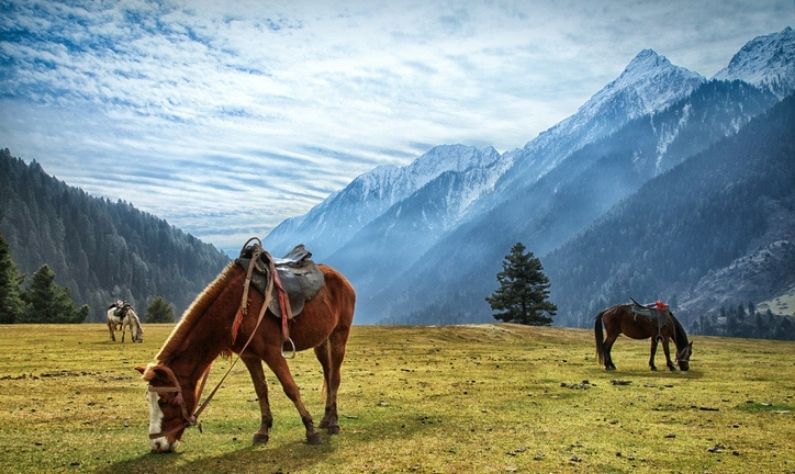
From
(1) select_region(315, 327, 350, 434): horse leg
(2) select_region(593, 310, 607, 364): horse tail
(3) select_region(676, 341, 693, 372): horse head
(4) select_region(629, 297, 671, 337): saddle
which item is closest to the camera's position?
(1) select_region(315, 327, 350, 434): horse leg

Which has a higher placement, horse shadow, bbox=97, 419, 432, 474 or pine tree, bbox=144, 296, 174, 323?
horse shadow, bbox=97, 419, 432, 474

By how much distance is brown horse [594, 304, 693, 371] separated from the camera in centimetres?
2492

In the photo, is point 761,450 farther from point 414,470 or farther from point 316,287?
point 316,287

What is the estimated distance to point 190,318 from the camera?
9.73 metres

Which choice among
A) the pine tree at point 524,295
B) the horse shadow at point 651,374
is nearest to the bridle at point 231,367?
the horse shadow at point 651,374

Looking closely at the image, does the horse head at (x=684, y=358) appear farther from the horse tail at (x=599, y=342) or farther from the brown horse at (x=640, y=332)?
the horse tail at (x=599, y=342)

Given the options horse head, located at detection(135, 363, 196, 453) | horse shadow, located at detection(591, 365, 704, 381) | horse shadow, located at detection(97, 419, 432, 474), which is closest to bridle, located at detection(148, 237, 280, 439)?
horse head, located at detection(135, 363, 196, 453)

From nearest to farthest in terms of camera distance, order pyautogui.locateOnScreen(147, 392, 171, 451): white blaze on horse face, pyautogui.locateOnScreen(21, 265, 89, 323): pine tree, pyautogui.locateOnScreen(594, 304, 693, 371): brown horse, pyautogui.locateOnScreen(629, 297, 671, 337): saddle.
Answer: pyautogui.locateOnScreen(147, 392, 171, 451): white blaze on horse face < pyautogui.locateOnScreen(594, 304, 693, 371): brown horse < pyautogui.locateOnScreen(629, 297, 671, 337): saddle < pyautogui.locateOnScreen(21, 265, 89, 323): pine tree

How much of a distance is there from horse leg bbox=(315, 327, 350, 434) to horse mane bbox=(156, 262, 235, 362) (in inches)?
127

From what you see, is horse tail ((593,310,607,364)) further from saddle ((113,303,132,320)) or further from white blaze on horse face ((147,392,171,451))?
saddle ((113,303,132,320))

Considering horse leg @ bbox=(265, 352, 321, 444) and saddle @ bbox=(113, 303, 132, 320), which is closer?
horse leg @ bbox=(265, 352, 321, 444)

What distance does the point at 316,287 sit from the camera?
11766 millimetres

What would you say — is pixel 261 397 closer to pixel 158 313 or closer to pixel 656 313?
pixel 656 313

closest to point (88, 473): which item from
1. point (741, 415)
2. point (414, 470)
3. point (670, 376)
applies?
point (414, 470)
